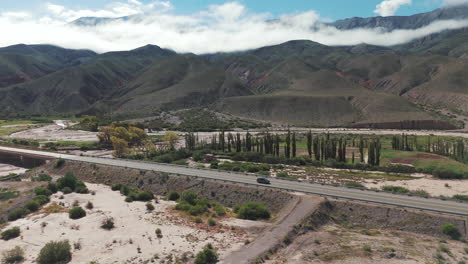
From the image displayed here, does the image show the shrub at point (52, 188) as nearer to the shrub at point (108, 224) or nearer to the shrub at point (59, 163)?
the shrub at point (108, 224)

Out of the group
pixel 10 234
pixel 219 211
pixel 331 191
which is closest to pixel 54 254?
pixel 10 234

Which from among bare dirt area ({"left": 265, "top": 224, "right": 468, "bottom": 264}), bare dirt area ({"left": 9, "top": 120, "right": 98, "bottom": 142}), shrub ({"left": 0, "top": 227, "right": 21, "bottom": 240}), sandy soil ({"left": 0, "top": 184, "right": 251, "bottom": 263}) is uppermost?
bare dirt area ({"left": 9, "top": 120, "right": 98, "bottom": 142})

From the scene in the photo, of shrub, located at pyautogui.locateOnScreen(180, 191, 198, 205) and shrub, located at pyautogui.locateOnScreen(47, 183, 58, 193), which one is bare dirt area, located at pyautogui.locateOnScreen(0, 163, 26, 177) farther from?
shrub, located at pyautogui.locateOnScreen(180, 191, 198, 205)

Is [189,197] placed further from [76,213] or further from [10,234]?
[10,234]

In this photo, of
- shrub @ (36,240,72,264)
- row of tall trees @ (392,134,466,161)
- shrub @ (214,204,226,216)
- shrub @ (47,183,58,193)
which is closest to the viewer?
shrub @ (36,240,72,264)

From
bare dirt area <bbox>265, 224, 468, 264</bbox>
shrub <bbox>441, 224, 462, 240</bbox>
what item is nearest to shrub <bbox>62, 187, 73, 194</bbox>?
bare dirt area <bbox>265, 224, 468, 264</bbox>

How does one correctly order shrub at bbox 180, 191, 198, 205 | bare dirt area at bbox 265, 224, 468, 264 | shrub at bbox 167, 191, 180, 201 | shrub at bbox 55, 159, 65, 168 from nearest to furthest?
bare dirt area at bbox 265, 224, 468, 264, shrub at bbox 180, 191, 198, 205, shrub at bbox 167, 191, 180, 201, shrub at bbox 55, 159, 65, 168
